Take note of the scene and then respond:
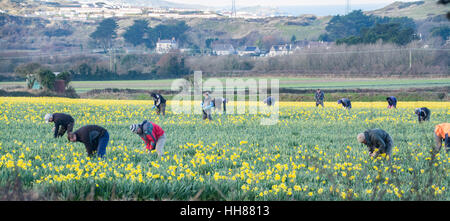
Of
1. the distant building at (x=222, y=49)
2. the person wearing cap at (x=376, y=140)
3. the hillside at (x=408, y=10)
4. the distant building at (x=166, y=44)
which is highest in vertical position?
the hillside at (x=408, y=10)

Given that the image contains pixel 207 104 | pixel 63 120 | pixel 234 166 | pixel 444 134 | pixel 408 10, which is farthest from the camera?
pixel 408 10

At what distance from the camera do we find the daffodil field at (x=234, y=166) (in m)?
6.60

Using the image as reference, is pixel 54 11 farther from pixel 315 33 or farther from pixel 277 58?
pixel 277 58

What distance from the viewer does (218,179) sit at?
7.61m

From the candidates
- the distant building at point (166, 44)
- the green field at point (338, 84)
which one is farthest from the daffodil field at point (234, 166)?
the distant building at point (166, 44)

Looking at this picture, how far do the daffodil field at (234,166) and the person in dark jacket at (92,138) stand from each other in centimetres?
29

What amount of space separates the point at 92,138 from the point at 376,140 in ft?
18.5

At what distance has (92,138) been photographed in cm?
999

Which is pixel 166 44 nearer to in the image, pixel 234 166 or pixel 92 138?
pixel 92 138

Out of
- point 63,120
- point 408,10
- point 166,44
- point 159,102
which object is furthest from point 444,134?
point 408,10

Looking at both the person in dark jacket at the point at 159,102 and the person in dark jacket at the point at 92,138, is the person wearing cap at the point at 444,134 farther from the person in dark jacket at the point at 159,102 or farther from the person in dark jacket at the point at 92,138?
the person in dark jacket at the point at 159,102

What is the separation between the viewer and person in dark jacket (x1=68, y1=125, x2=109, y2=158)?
9789 mm
